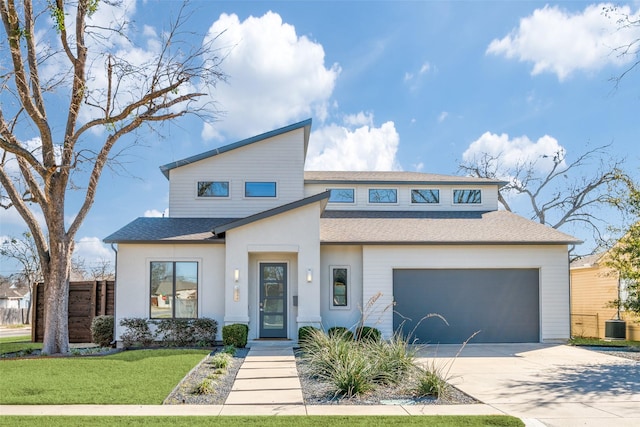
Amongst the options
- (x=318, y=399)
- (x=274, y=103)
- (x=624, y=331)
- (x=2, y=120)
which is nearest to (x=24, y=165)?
(x=2, y=120)

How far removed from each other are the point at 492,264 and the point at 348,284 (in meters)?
4.23

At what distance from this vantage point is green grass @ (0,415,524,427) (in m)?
6.52

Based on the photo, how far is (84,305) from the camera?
55.5 ft

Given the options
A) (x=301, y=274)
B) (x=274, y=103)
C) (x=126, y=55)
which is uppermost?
(x=126, y=55)

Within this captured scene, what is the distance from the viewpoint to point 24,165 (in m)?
14.1

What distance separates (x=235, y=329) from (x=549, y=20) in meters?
11.4

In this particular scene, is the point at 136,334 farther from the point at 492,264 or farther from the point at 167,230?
the point at 492,264

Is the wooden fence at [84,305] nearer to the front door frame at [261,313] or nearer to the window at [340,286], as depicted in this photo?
the front door frame at [261,313]

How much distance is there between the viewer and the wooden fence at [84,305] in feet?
54.6

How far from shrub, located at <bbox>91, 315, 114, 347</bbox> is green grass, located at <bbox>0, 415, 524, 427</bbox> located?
8524mm

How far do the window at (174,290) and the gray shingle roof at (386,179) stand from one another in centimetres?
561

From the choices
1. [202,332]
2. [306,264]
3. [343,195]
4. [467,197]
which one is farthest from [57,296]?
[467,197]

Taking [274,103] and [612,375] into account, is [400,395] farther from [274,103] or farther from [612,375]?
[274,103]

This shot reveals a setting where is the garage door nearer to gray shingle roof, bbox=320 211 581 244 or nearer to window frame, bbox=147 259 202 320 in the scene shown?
gray shingle roof, bbox=320 211 581 244
